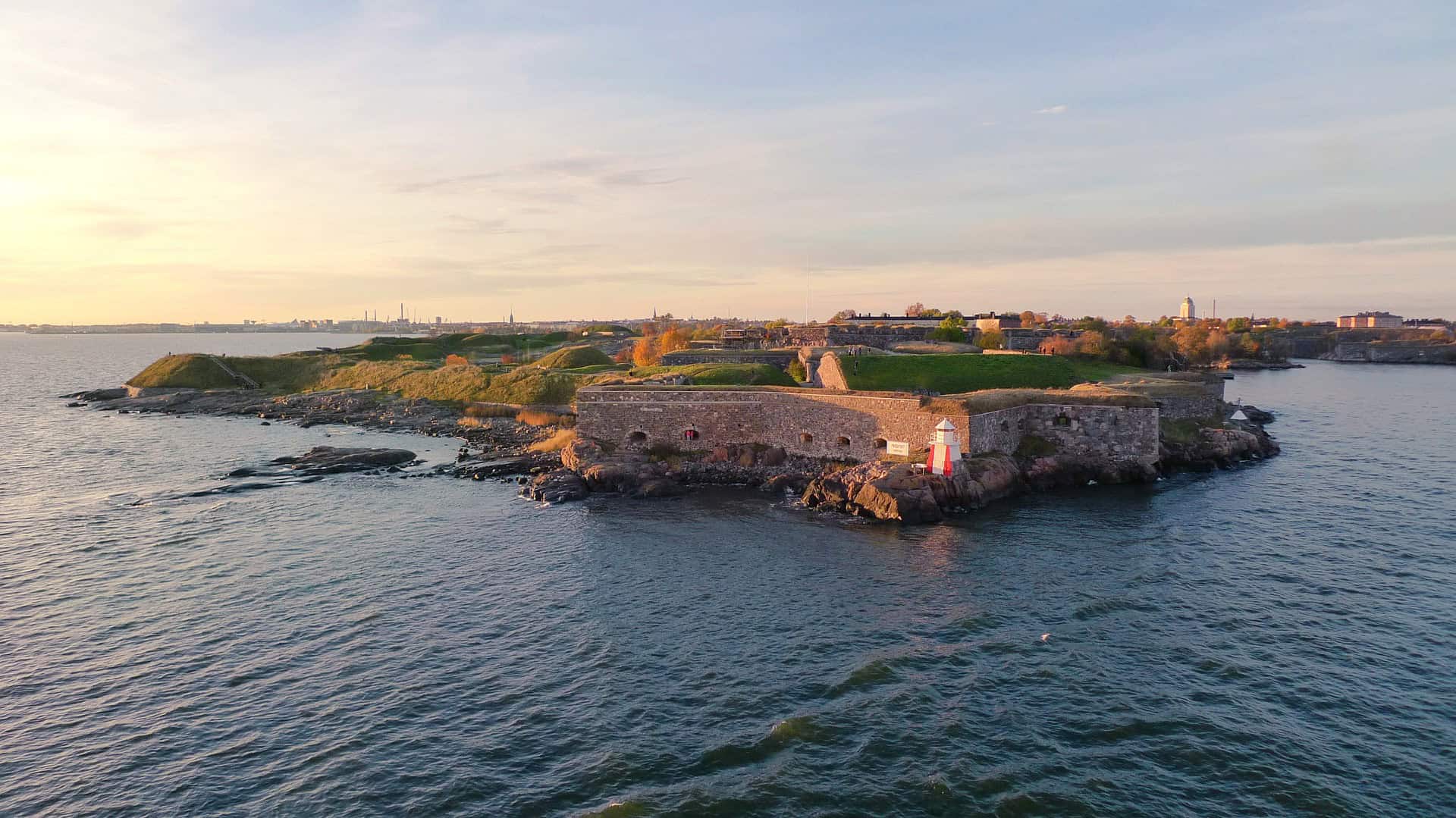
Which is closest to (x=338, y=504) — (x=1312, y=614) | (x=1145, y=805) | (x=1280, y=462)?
(x=1145, y=805)

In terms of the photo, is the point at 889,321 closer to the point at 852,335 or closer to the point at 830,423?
the point at 852,335

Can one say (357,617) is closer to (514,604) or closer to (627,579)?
(514,604)

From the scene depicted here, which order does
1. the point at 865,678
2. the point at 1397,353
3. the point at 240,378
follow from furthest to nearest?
the point at 1397,353 → the point at 240,378 → the point at 865,678

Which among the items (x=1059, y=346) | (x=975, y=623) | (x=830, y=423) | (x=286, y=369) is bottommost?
(x=975, y=623)

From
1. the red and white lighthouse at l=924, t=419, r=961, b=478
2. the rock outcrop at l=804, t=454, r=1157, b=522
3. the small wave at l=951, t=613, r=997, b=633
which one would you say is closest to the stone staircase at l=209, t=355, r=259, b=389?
the rock outcrop at l=804, t=454, r=1157, b=522

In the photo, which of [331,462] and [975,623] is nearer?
[975,623]

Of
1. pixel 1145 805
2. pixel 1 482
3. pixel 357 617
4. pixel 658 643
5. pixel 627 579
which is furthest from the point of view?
pixel 1 482

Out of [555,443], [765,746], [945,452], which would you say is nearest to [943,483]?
[945,452]
